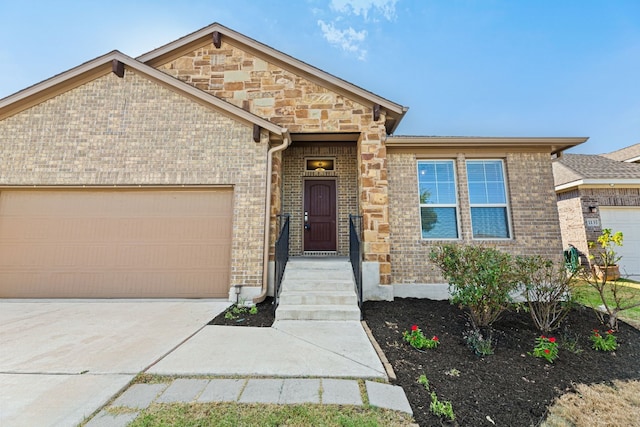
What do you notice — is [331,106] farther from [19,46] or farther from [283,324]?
[19,46]

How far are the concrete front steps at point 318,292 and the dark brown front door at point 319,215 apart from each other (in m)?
1.47

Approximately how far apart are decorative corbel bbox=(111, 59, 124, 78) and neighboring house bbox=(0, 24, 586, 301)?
41 mm

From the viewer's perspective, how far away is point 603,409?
2422 millimetres

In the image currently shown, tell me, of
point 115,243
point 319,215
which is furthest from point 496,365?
point 115,243

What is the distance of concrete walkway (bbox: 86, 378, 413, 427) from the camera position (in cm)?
218

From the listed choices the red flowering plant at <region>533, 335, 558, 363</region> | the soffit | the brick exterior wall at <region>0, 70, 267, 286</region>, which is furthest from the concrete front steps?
the soffit

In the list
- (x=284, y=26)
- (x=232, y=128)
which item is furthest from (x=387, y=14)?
(x=232, y=128)

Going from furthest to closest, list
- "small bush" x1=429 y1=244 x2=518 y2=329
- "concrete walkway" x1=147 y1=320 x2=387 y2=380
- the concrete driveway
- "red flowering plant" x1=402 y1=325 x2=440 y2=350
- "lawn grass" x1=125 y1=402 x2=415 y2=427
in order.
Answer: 1. "small bush" x1=429 y1=244 x2=518 y2=329
2. "red flowering plant" x1=402 y1=325 x2=440 y2=350
3. "concrete walkway" x1=147 y1=320 x2=387 y2=380
4. the concrete driveway
5. "lawn grass" x1=125 y1=402 x2=415 y2=427

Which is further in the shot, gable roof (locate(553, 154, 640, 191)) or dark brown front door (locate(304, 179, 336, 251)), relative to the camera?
gable roof (locate(553, 154, 640, 191))

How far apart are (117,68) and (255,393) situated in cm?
721

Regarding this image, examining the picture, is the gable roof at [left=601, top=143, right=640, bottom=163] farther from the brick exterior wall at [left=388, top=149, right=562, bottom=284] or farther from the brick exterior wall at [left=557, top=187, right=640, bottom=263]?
the brick exterior wall at [left=388, top=149, right=562, bottom=284]

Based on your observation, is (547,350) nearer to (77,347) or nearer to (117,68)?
(77,347)

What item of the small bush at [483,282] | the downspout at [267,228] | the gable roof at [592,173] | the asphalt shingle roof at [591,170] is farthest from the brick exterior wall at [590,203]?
the downspout at [267,228]

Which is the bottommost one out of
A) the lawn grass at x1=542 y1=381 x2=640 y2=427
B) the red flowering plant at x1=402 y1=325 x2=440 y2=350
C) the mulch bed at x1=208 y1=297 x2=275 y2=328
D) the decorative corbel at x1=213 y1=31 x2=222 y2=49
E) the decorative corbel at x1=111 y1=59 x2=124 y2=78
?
the lawn grass at x1=542 y1=381 x2=640 y2=427
